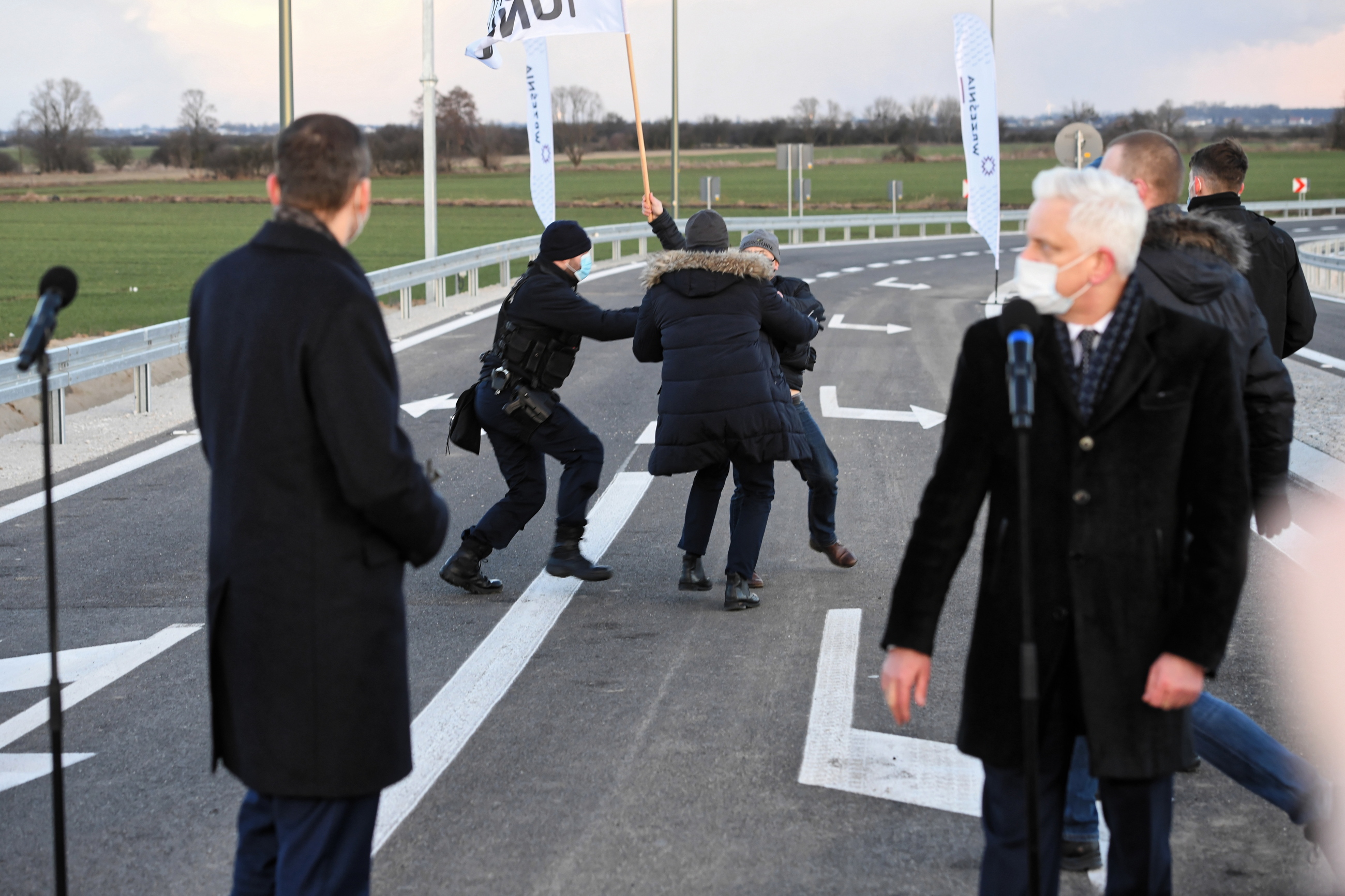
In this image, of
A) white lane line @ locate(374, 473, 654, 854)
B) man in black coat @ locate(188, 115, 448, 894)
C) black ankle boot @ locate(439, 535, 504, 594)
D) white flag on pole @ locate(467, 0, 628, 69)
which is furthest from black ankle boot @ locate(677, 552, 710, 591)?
white flag on pole @ locate(467, 0, 628, 69)

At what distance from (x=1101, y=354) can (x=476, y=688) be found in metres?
3.56

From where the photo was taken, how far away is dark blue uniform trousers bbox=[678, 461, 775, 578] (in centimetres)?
740

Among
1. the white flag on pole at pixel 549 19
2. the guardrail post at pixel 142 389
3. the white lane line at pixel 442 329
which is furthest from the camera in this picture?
the white lane line at pixel 442 329

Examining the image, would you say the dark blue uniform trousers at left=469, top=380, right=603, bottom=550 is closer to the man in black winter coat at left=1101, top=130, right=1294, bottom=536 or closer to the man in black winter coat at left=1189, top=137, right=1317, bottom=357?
the man in black winter coat at left=1189, top=137, right=1317, bottom=357

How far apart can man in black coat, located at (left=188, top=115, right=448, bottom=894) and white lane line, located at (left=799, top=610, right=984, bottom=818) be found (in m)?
2.20

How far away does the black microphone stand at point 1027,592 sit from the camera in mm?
3000

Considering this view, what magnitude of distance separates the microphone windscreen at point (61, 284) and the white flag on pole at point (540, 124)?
14.1 metres

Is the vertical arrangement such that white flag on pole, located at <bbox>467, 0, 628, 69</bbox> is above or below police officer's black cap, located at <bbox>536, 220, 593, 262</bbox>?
above

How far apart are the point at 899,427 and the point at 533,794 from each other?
26.0ft

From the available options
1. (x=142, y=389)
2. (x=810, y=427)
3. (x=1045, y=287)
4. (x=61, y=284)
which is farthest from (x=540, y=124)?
(x=1045, y=287)

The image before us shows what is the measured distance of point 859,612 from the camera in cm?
725

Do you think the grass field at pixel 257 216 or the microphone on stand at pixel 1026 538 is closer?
the microphone on stand at pixel 1026 538

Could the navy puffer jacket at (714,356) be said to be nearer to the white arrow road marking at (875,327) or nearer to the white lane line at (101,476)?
the white lane line at (101,476)

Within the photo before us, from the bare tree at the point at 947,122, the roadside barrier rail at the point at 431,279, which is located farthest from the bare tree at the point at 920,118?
the roadside barrier rail at the point at 431,279
